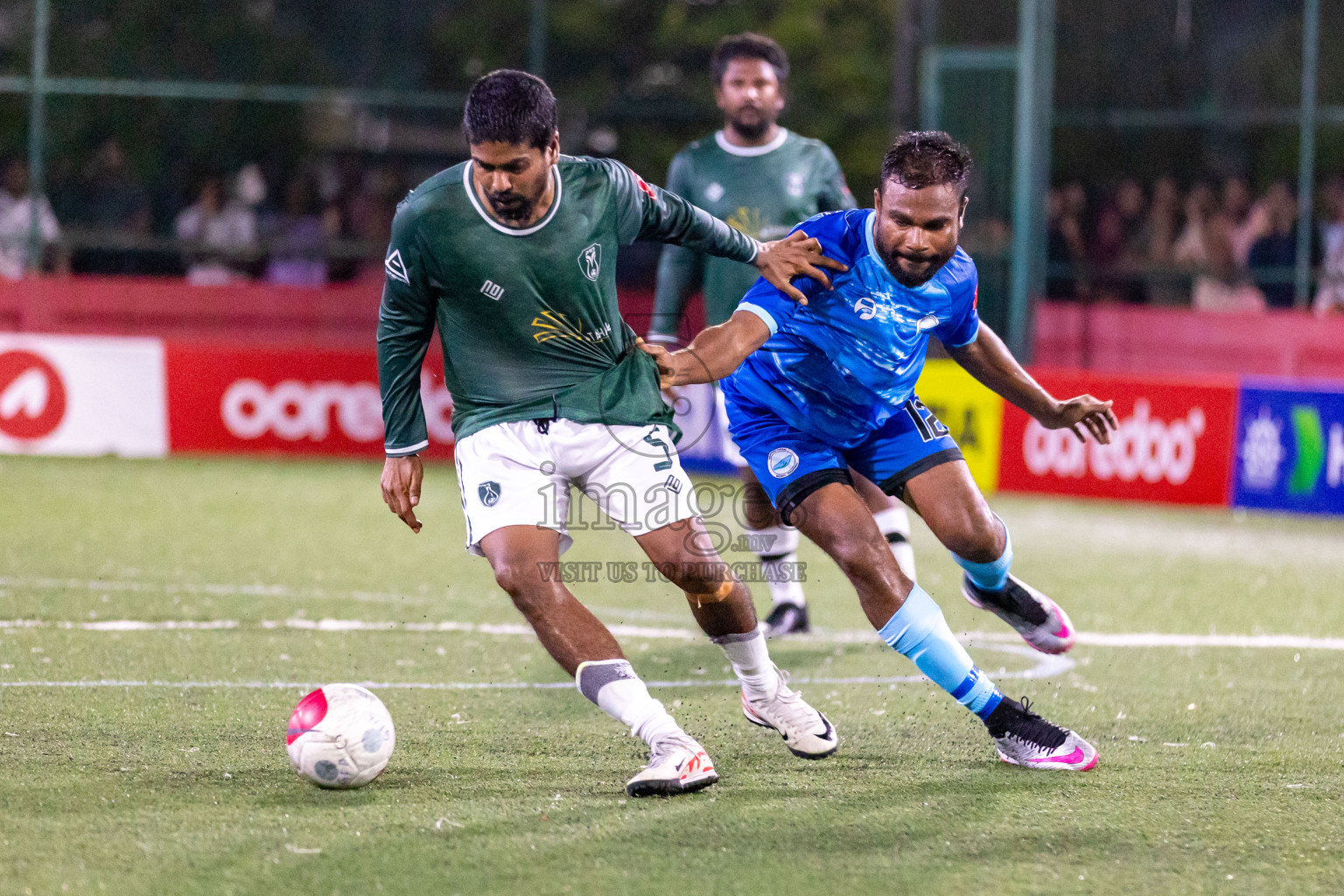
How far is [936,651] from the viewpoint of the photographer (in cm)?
467

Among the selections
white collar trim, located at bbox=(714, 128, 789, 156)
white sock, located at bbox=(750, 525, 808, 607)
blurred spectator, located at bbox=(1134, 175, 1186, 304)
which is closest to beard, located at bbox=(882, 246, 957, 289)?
white sock, located at bbox=(750, 525, 808, 607)

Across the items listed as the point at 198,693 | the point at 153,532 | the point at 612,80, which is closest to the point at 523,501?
the point at 198,693

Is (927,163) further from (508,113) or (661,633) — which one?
(661,633)

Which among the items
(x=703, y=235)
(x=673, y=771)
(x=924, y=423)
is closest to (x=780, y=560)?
(x=924, y=423)

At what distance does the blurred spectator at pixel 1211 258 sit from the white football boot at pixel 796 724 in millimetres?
10688

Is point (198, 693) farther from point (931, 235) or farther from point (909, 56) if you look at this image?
point (909, 56)

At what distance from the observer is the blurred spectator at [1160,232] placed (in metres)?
15.0

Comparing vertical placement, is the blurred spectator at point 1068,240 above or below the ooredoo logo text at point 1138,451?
above

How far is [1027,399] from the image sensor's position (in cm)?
536

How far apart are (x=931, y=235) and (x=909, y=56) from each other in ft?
37.2

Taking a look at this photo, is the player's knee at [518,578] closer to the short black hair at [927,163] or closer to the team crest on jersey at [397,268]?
the team crest on jersey at [397,268]

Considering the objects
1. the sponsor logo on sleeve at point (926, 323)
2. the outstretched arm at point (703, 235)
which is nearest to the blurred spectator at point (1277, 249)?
the sponsor logo on sleeve at point (926, 323)

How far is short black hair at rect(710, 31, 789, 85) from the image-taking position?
700cm

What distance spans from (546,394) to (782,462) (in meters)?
0.98
